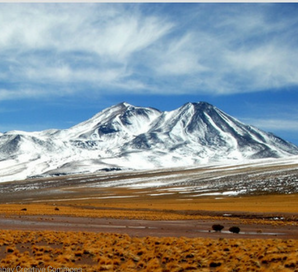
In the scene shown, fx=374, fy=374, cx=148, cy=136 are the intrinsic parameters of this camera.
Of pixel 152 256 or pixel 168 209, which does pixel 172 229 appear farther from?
pixel 168 209

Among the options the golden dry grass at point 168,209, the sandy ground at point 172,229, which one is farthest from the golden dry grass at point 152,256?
the golden dry grass at point 168,209

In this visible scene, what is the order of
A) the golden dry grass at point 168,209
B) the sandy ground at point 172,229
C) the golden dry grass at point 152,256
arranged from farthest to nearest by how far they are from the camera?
the golden dry grass at point 168,209
the sandy ground at point 172,229
the golden dry grass at point 152,256

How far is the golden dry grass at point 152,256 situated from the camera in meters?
13.8

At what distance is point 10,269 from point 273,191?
85.7 meters

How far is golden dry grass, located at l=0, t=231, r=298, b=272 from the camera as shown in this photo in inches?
544

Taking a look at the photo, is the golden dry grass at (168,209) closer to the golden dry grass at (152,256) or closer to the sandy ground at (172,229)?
the sandy ground at (172,229)

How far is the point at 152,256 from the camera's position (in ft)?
52.4

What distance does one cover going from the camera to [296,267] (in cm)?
1248

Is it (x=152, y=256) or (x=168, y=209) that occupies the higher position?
(x=152, y=256)

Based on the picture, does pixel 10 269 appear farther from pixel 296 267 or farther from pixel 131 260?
pixel 296 267

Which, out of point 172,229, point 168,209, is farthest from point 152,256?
point 168,209

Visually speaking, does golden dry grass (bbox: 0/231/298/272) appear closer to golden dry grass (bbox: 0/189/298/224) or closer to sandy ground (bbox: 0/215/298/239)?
sandy ground (bbox: 0/215/298/239)

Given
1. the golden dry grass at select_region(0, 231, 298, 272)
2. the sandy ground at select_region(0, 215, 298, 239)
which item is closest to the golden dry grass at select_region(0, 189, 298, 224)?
the sandy ground at select_region(0, 215, 298, 239)

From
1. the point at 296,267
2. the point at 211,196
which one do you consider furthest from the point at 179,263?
the point at 211,196
